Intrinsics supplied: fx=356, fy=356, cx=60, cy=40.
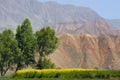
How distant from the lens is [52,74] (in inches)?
1492

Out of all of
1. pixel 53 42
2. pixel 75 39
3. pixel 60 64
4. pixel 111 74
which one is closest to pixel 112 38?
pixel 75 39

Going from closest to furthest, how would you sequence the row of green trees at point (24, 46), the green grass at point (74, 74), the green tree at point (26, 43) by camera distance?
the green grass at point (74, 74)
the row of green trees at point (24, 46)
the green tree at point (26, 43)

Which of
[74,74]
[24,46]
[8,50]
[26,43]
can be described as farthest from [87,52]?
[74,74]

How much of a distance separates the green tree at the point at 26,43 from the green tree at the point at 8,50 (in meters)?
1.16

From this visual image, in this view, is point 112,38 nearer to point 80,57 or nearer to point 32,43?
point 80,57

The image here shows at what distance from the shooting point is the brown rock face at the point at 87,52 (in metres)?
108

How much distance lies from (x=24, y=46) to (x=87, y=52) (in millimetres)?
64066

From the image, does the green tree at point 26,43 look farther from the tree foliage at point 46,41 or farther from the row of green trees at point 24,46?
the tree foliage at point 46,41

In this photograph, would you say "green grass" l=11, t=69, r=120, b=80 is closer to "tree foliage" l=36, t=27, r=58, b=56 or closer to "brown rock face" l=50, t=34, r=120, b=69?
"tree foliage" l=36, t=27, r=58, b=56

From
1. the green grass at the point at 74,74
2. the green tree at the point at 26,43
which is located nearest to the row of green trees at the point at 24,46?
the green tree at the point at 26,43

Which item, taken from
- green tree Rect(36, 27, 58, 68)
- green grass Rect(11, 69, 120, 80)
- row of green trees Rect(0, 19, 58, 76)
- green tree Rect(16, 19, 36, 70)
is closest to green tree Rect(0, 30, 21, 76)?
→ row of green trees Rect(0, 19, 58, 76)

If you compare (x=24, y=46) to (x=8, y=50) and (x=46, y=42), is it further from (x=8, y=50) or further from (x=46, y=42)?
(x=46, y=42)

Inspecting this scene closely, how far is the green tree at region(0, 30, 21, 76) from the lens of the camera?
48500 mm

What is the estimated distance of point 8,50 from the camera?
159 feet
